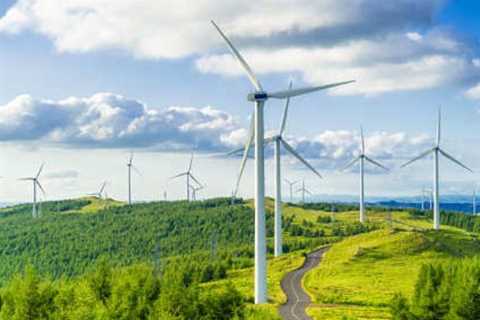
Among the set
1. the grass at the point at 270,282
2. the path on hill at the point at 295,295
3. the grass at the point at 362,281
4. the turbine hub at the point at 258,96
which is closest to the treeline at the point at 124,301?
the grass at the point at 270,282

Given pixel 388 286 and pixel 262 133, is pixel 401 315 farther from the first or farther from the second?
pixel 388 286

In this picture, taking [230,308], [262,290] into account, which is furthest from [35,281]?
[262,290]

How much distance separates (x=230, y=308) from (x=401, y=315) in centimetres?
3278

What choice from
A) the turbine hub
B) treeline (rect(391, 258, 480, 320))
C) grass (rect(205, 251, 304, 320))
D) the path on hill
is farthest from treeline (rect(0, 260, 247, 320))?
the turbine hub

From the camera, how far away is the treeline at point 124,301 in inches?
3526

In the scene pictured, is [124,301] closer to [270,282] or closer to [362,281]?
[270,282]

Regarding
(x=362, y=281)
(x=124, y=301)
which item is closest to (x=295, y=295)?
(x=362, y=281)

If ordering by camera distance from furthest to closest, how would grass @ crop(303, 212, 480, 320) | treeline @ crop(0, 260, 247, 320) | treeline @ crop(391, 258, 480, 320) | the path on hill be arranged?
grass @ crop(303, 212, 480, 320) → the path on hill → treeline @ crop(391, 258, 480, 320) → treeline @ crop(0, 260, 247, 320)

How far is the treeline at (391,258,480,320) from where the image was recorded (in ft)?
363

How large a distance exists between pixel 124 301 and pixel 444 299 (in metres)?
52.6

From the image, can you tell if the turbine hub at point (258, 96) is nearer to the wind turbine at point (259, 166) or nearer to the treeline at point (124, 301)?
the wind turbine at point (259, 166)

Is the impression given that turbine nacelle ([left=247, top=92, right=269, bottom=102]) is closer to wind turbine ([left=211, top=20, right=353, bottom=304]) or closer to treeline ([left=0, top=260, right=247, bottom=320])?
wind turbine ([left=211, top=20, right=353, bottom=304])

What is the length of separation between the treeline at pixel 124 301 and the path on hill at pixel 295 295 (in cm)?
3162

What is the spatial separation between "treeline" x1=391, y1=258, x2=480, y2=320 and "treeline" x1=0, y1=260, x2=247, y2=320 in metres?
32.0
